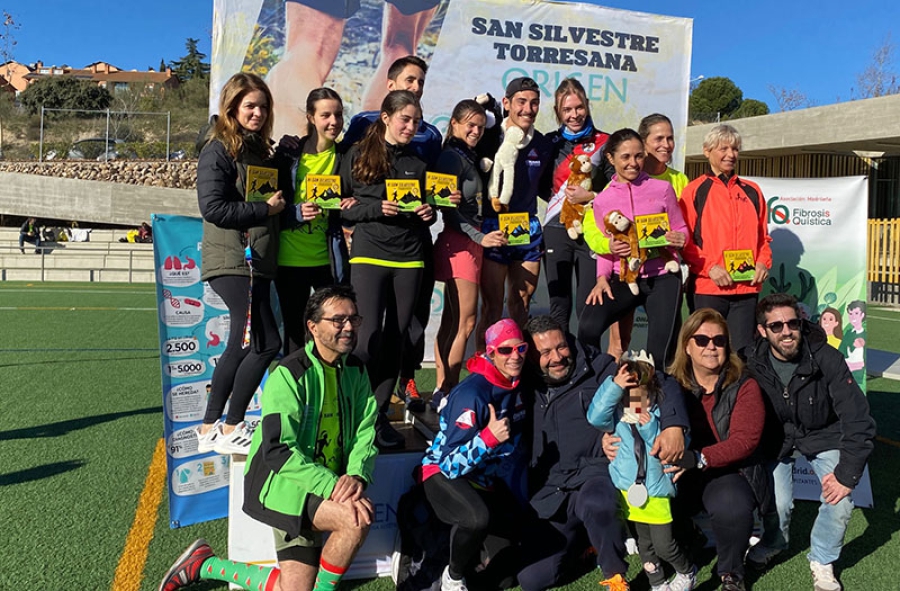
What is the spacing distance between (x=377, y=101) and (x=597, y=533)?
4749mm

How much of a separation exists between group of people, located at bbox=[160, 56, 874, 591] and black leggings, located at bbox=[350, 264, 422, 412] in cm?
1

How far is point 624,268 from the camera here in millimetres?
4219

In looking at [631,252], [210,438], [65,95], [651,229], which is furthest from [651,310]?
[65,95]

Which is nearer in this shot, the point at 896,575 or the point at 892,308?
the point at 896,575

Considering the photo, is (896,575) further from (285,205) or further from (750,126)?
(750,126)

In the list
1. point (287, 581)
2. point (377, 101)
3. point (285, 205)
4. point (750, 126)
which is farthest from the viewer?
point (750, 126)

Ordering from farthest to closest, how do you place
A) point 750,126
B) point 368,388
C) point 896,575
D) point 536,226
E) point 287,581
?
1. point 750,126
2. point 536,226
3. point 896,575
4. point 368,388
5. point 287,581

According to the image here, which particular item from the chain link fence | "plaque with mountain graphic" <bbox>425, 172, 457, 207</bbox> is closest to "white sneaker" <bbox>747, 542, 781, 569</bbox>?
"plaque with mountain graphic" <bbox>425, 172, 457, 207</bbox>

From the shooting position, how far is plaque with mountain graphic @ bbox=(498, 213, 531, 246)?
438 cm

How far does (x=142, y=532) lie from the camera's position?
12.3 ft

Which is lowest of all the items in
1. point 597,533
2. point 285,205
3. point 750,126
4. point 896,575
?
point 896,575

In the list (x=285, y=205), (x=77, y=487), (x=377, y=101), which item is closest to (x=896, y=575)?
(x=285, y=205)

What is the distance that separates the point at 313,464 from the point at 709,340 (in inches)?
73.3

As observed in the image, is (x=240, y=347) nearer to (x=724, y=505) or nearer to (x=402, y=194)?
(x=402, y=194)
